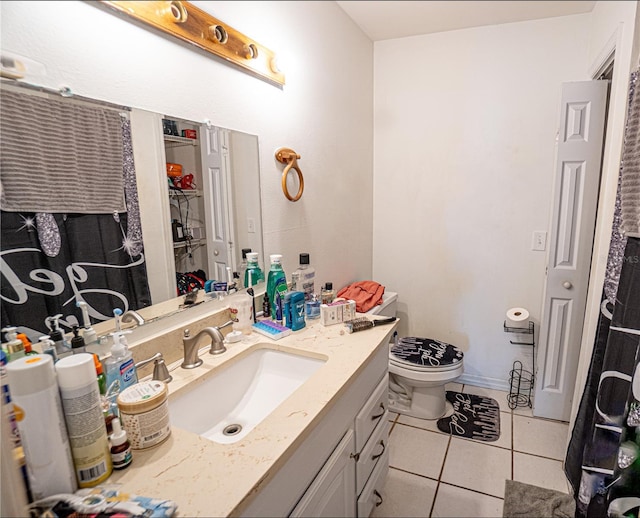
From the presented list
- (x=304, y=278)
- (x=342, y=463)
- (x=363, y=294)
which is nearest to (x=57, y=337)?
(x=342, y=463)

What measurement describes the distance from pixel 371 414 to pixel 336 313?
15.5 inches

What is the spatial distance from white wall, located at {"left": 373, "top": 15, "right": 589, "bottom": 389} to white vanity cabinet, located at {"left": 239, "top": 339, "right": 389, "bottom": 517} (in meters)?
1.29

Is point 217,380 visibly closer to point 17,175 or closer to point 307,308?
point 307,308

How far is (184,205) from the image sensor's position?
117 cm

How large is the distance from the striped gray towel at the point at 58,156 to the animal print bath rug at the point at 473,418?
2087mm

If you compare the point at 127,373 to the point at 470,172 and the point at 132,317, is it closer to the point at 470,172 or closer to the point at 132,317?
the point at 132,317

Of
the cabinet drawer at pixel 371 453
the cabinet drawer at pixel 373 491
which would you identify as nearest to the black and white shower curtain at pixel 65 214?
the cabinet drawer at pixel 371 453

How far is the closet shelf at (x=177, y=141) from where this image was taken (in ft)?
3.60

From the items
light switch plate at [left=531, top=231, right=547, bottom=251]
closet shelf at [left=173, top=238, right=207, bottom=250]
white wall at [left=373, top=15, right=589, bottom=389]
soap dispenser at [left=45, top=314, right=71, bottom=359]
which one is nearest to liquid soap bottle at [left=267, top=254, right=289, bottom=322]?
closet shelf at [left=173, top=238, right=207, bottom=250]

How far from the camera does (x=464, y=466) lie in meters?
1.85

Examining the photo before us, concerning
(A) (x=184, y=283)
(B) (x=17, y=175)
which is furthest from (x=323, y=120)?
(B) (x=17, y=175)

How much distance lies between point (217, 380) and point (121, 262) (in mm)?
442

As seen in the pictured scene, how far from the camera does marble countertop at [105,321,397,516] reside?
659 millimetres

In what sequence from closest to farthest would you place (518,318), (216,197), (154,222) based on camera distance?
1. (154,222)
2. (216,197)
3. (518,318)
